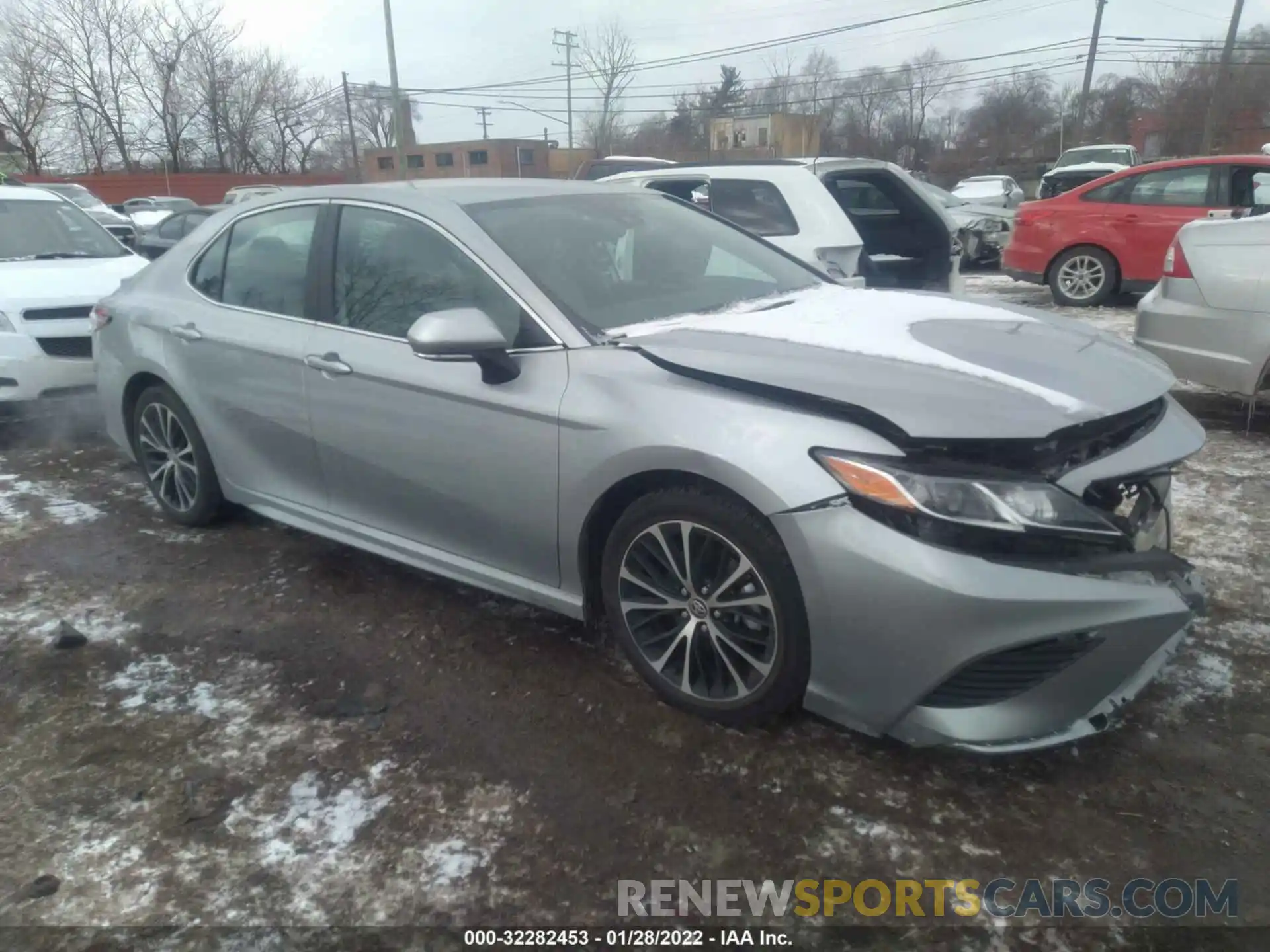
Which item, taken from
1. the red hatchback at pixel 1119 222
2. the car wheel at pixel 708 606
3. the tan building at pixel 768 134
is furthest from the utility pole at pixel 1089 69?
the car wheel at pixel 708 606

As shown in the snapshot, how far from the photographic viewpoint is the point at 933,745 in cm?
238

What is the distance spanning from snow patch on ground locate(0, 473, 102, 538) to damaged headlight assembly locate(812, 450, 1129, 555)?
13.5 ft

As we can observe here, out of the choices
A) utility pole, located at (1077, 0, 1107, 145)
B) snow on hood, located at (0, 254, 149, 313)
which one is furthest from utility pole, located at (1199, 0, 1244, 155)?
snow on hood, located at (0, 254, 149, 313)

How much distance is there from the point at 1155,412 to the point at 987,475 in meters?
0.80

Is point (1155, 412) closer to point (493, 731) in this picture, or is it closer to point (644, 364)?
point (644, 364)

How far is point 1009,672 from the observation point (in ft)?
7.52

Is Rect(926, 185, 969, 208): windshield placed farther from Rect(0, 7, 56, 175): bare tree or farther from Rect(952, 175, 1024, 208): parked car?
Rect(0, 7, 56, 175): bare tree

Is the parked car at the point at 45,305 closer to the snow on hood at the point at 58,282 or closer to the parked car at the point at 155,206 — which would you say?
the snow on hood at the point at 58,282

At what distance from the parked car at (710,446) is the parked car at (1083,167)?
11.6 m

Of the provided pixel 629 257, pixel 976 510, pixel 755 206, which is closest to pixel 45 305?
pixel 629 257

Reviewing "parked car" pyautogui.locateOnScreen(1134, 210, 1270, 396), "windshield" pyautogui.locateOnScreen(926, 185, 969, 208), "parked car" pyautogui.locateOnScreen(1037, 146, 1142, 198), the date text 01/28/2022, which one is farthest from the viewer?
"parked car" pyautogui.locateOnScreen(1037, 146, 1142, 198)

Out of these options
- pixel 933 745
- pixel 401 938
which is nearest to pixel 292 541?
pixel 401 938

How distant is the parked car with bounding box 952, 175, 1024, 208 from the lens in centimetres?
1638

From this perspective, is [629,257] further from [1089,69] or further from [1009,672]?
[1089,69]
